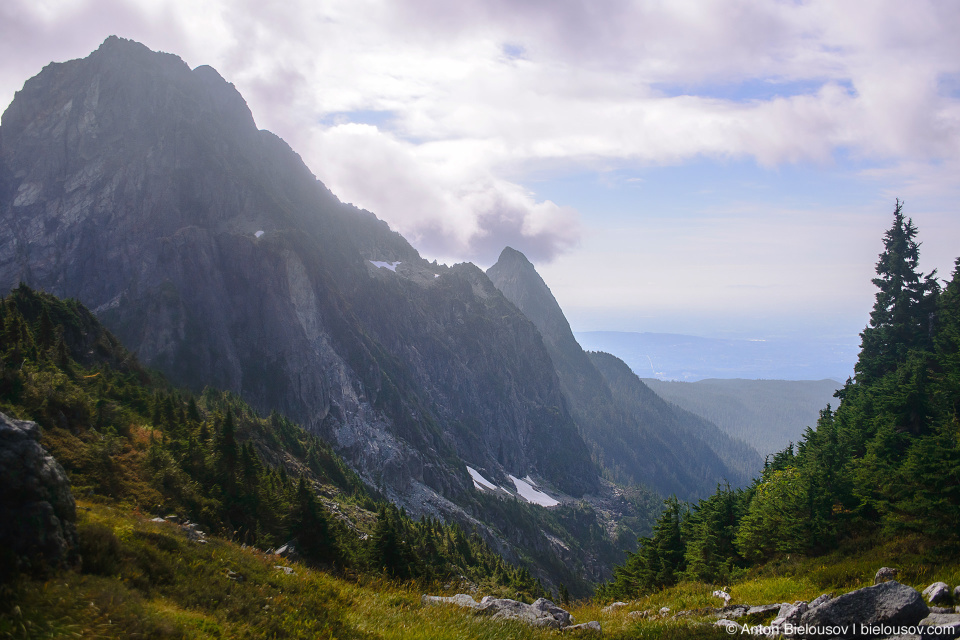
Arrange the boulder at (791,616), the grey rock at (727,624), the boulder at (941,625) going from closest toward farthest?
the boulder at (941,625) → the boulder at (791,616) → the grey rock at (727,624)

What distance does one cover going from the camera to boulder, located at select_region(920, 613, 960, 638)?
1095 cm

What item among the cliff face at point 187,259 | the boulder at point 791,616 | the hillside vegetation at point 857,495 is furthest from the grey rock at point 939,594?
the cliff face at point 187,259

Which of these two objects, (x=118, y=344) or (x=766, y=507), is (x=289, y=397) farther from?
(x=766, y=507)

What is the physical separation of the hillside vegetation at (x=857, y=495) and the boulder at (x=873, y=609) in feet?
32.9

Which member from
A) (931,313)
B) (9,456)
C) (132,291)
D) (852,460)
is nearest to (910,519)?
(852,460)

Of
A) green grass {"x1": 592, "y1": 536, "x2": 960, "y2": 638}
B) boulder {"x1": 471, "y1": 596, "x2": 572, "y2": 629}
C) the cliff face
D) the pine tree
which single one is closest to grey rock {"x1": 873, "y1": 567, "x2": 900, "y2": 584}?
green grass {"x1": 592, "y1": 536, "x2": 960, "y2": 638}

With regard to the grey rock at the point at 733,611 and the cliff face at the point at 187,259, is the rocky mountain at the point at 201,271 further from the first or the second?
the grey rock at the point at 733,611

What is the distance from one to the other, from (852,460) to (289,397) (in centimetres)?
12553

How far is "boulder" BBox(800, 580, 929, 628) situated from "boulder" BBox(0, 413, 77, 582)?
17.5 meters

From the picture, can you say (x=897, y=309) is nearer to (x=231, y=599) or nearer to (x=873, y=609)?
(x=873, y=609)

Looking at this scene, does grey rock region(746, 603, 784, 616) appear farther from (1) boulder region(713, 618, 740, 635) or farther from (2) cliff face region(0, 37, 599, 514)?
(2) cliff face region(0, 37, 599, 514)

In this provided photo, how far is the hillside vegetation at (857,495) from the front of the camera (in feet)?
72.2

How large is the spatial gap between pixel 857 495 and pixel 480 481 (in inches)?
5957

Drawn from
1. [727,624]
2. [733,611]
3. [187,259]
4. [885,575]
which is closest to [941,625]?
[727,624]
